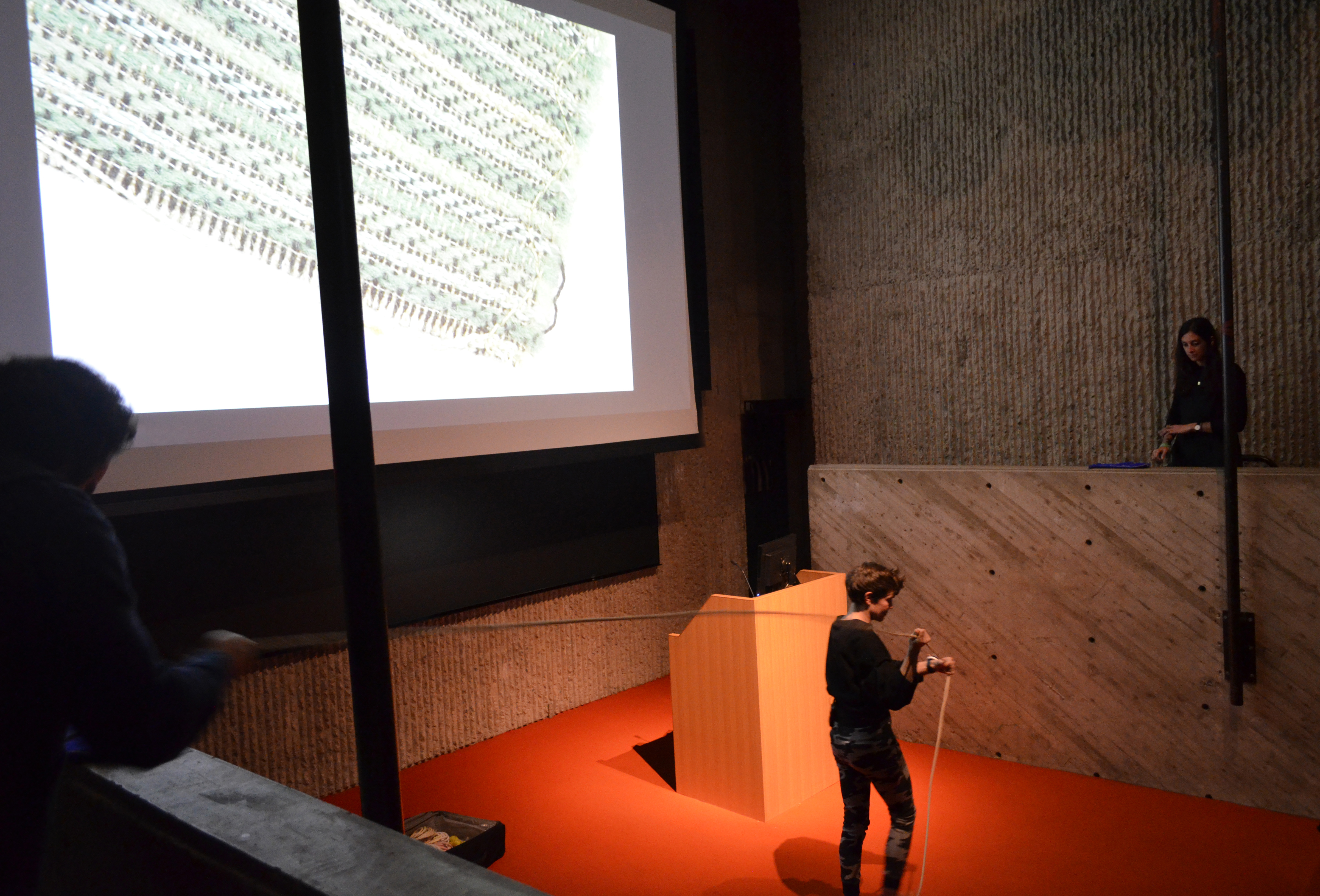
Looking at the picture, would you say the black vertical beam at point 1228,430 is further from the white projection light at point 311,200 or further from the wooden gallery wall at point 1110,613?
the white projection light at point 311,200

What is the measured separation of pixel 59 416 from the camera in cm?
117

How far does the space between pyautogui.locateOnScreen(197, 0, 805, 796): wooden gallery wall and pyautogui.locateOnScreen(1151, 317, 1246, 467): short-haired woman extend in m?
2.48

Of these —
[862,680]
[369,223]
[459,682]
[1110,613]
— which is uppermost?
[369,223]

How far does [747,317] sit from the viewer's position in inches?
220

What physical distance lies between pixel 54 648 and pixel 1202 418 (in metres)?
4.10

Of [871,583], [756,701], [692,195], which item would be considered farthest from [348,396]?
[692,195]

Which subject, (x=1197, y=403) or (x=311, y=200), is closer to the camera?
(x=311, y=200)

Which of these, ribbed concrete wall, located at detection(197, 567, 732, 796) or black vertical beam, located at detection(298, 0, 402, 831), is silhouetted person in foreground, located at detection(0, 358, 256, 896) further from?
ribbed concrete wall, located at detection(197, 567, 732, 796)

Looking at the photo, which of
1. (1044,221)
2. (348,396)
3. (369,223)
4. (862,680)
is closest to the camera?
(348,396)

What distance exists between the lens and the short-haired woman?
11.9ft

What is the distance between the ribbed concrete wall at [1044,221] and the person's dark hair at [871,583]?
2607 mm

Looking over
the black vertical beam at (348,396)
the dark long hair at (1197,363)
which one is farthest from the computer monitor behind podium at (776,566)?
the black vertical beam at (348,396)

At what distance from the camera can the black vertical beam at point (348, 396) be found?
1.02 metres

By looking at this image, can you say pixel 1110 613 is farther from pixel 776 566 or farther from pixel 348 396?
pixel 348 396
